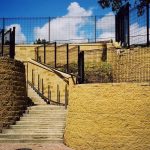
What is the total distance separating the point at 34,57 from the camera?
2772 cm

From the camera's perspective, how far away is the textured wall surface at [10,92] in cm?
1580

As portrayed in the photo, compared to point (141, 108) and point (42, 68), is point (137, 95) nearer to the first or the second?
point (141, 108)

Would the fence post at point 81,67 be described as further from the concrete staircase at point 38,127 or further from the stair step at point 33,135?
the stair step at point 33,135

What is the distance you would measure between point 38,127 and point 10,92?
1774 mm

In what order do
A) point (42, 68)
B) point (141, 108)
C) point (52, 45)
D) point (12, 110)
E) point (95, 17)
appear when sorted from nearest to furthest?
point (141, 108)
point (12, 110)
point (42, 68)
point (52, 45)
point (95, 17)

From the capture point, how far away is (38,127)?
15.6 metres

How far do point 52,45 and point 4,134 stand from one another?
13240mm

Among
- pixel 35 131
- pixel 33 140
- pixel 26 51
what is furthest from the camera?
pixel 26 51

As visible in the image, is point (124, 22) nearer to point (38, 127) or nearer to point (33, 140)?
point (38, 127)

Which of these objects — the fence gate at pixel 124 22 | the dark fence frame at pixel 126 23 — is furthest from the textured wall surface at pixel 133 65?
the fence gate at pixel 124 22

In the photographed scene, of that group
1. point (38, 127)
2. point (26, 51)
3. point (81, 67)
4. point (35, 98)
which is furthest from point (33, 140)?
point (26, 51)

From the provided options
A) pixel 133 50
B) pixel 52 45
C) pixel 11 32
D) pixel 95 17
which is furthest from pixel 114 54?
pixel 95 17

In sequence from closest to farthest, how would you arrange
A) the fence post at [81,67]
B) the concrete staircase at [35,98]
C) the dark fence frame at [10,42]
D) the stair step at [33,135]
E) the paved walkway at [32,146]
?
1. the paved walkway at [32,146]
2. the stair step at [33,135]
3. the fence post at [81,67]
4. the dark fence frame at [10,42]
5. the concrete staircase at [35,98]

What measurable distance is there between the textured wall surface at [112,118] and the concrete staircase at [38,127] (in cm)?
155
